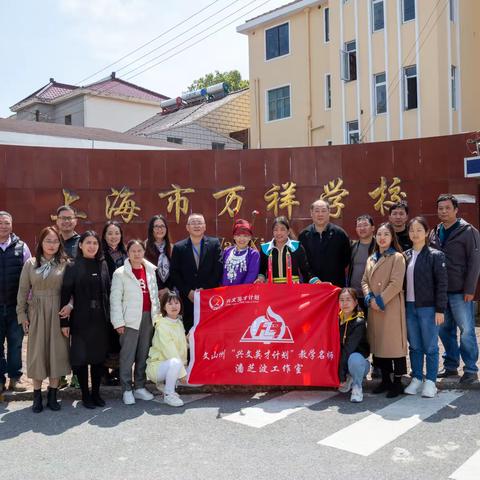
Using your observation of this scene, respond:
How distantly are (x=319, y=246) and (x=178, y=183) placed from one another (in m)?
3.36

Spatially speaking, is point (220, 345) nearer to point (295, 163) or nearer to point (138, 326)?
point (138, 326)

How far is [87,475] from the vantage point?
3.32 meters

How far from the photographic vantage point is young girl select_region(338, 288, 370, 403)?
4.74m

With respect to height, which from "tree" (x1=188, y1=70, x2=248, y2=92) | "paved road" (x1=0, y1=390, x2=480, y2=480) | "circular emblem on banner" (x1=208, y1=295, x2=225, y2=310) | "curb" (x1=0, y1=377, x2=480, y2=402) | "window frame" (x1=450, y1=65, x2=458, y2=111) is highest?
"tree" (x1=188, y1=70, x2=248, y2=92)

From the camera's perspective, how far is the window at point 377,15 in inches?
651

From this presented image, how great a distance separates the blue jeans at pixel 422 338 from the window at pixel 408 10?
13.3m

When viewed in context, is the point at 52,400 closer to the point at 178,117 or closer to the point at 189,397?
the point at 189,397

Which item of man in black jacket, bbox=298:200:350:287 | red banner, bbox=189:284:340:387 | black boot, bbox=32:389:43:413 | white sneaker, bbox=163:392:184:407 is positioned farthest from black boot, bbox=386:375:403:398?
black boot, bbox=32:389:43:413

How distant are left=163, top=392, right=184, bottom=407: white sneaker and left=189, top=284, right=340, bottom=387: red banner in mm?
328

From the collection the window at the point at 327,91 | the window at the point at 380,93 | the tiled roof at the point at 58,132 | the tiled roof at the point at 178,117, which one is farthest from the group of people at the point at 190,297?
the tiled roof at the point at 178,117

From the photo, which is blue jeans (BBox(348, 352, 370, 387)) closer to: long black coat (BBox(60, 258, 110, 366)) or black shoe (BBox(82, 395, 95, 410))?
long black coat (BBox(60, 258, 110, 366))

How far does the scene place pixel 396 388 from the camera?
4.75m

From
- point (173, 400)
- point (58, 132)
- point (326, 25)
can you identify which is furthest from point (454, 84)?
point (173, 400)

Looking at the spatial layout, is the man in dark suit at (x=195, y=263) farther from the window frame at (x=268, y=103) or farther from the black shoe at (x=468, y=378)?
the window frame at (x=268, y=103)
